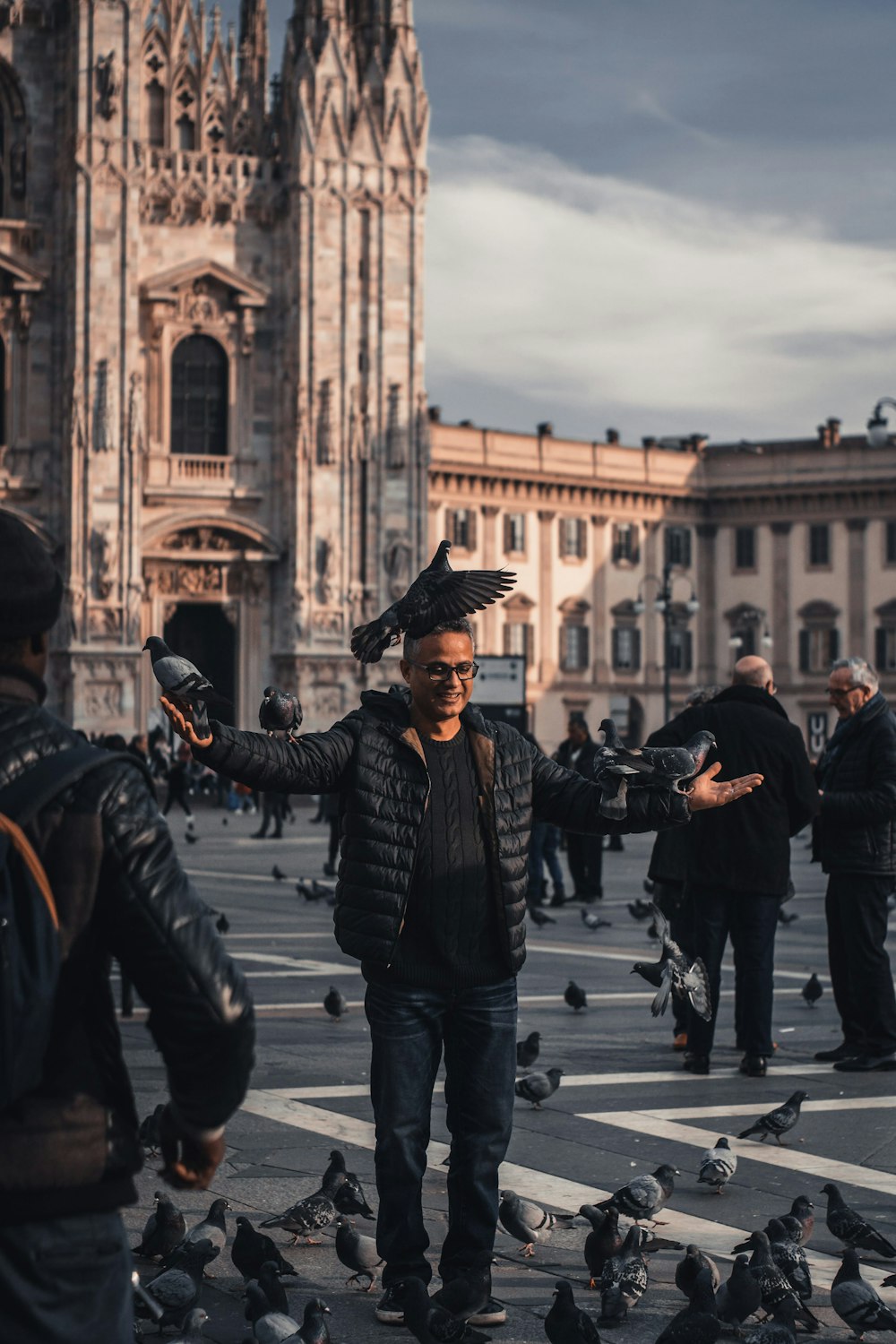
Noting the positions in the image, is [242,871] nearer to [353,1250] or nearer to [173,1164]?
[353,1250]

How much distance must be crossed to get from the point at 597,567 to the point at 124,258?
100 feet

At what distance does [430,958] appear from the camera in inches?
204

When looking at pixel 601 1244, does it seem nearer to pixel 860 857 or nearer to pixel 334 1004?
pixel 860 857

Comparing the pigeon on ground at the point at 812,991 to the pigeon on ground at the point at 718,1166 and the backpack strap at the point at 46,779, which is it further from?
the backpack strap at the point at 46,779

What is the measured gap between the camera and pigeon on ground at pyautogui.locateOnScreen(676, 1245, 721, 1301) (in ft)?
16.7

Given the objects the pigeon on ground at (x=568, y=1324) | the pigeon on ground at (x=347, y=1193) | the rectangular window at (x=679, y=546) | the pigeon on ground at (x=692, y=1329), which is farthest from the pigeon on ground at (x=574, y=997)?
the rectangular window at (x=679, y=546)

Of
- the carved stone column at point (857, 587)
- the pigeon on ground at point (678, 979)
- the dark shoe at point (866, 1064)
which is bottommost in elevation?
the dark shoe at point (866, 1064)

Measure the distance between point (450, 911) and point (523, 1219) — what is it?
108 cm

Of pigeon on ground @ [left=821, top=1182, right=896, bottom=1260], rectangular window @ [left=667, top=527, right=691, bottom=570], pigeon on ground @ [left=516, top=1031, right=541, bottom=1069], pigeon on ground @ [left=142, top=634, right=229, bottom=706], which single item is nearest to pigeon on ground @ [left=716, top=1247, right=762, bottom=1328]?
pigeon on ground @ [left=821, top=1182, right=896, bottom=1260]

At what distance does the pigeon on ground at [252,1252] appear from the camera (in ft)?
17.4

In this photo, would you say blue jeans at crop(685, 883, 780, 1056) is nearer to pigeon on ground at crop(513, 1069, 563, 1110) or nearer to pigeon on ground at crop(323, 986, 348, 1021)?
pigeon on ground at crop(513, 1069, 563, 1110)

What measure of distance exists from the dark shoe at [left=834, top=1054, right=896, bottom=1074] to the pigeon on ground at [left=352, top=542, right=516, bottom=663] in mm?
4354

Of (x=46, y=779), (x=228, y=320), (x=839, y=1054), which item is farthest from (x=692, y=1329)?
(x=228, y=320)

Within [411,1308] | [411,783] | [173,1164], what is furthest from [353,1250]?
[173,1164]
